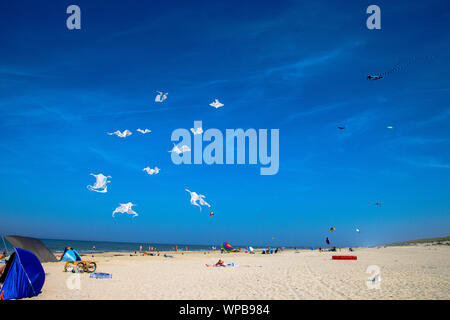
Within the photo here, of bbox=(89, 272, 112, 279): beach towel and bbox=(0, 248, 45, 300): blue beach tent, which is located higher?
bbox=(0, 248, 45, 300): blue beach tent

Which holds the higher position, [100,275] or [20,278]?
[20,278]

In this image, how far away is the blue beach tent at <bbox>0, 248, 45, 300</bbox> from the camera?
8.84 m

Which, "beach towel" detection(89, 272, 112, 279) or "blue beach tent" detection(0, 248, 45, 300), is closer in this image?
"blue beach tent" detection(0, 248, 45, 300)

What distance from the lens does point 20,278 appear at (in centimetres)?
908

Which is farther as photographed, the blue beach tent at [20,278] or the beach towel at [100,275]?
the beach towel at [100,275]

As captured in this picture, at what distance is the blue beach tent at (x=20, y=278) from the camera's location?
8836 mm

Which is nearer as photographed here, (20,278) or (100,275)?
(20,278)
